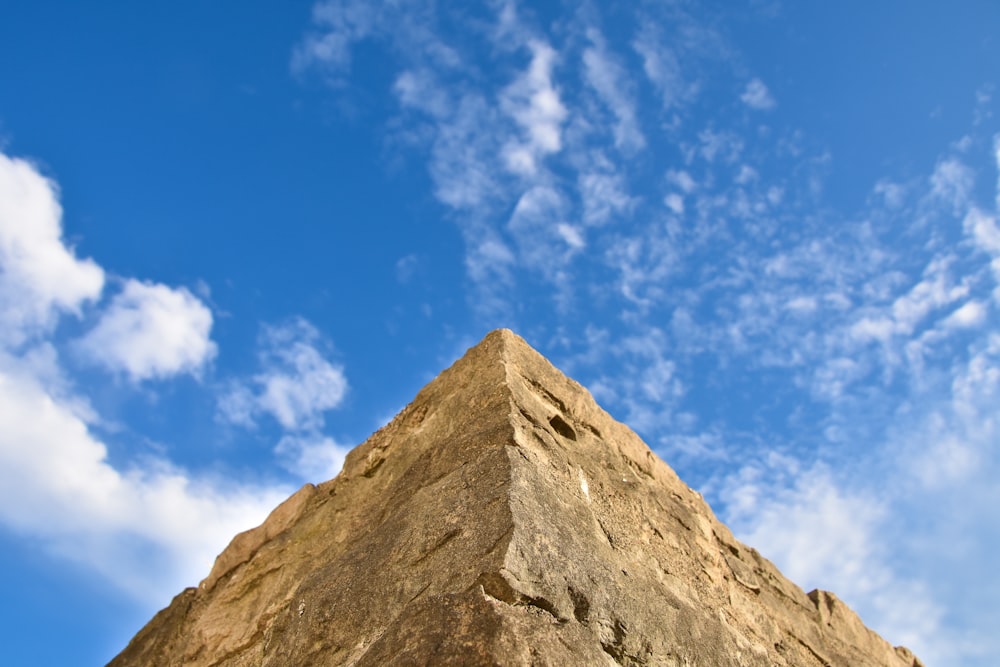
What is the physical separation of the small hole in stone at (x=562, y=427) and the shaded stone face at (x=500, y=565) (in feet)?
0.04

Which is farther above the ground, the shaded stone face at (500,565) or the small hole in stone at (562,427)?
the small hole in stone at (562,427)

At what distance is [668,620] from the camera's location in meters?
3.47

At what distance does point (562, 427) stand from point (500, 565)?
4.97ft

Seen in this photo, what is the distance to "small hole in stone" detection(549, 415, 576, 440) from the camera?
13.8ft

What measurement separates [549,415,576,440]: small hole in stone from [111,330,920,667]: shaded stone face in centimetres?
1

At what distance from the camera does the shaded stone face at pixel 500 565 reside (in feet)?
9.23

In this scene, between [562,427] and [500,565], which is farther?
[562,427]

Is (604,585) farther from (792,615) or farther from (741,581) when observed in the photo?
(792,615)

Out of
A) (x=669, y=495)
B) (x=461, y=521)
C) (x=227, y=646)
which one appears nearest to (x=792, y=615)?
(x=669, y=495)

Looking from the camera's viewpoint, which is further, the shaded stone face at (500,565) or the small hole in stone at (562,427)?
the small hole in stone at (562,427)

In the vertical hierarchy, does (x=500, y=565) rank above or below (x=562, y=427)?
below

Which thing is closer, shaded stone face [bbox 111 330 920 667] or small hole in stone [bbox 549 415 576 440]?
shaded stone face [bbox 111 330 920 667]

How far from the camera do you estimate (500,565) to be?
2.80m

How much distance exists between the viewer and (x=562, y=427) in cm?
425
